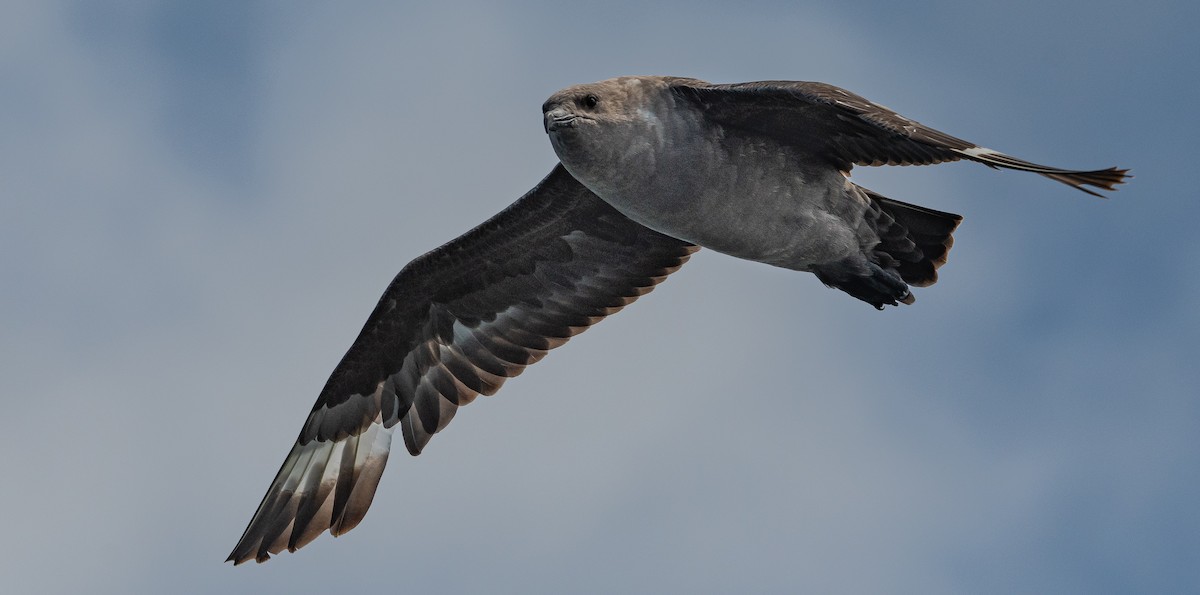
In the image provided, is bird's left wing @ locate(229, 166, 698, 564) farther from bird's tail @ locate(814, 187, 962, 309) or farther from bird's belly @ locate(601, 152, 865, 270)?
bird's tail @ locate(814, 187, 962, 309)

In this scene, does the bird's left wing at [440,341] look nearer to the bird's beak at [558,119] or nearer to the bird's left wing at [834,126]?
the bird's left wing at [834,126]

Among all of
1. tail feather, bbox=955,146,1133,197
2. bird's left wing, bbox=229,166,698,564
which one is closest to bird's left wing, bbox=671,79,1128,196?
tail feather, bbox=955,146,1133,197

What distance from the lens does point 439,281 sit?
908 cm

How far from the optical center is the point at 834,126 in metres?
7.51

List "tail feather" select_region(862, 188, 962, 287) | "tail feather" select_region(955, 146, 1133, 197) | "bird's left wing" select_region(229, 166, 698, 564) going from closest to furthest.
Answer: "tail feather" select_region(955, 146, 1133, 197) → "tail feather" select_region(862, 188, 962, 287) → "bird's left wing" select_region(229, 166, 698, 564)

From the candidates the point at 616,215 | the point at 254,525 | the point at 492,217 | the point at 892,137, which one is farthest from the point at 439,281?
the point at 892,137

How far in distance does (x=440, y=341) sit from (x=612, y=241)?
1368 millimetres

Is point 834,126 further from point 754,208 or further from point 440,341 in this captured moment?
point 440,341

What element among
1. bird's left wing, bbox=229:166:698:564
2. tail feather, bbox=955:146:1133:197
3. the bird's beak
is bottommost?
→ bird's left wing, bbox=229:166:698:564

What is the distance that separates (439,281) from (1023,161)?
12.6 ft

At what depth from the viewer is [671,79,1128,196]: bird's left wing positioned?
6.98 meters

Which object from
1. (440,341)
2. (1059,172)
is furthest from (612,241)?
(1059,172)

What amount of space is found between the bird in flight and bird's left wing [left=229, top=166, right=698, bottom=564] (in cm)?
1

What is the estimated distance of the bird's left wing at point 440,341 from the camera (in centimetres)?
896
